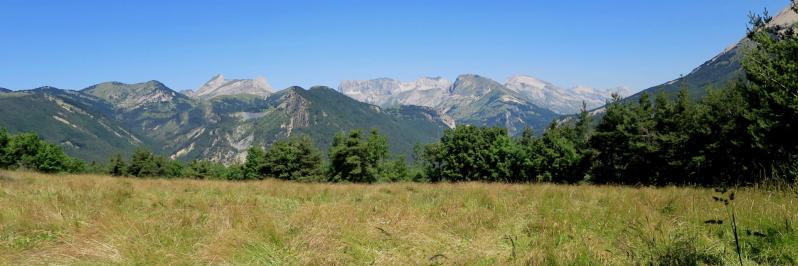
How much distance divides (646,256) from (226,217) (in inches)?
222

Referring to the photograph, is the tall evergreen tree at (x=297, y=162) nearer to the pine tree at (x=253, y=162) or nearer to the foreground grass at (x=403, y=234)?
the pine tree at (x=253, y=162)

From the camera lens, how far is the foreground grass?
477 cm

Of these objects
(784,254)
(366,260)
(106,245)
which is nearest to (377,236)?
(366,260)

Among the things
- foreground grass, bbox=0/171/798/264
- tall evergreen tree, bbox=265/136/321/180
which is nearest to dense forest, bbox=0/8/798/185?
tall evergreen tree, bbox=265/136/321/180

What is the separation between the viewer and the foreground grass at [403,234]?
4770 millimetres

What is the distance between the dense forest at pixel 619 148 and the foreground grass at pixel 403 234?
6547 millimetres

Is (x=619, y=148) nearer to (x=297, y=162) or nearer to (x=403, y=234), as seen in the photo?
(x=297, y=162)

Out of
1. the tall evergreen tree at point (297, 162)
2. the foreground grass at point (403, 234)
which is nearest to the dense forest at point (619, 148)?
the tall evergreen tree at point (297, 162)

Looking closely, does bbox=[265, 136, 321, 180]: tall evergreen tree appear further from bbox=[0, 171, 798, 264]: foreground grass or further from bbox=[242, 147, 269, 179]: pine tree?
bbox=[0, 171, 798, 264]: foreground grass

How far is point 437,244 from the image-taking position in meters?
5.52

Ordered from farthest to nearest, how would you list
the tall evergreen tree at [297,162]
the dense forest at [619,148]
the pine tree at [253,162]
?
1. the pine tree at [253,162]
2. the tall evergreen tree at [297,162]
3. the dense forest at [619,148]

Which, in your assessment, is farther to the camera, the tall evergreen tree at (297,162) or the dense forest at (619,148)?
the tall evergreen tree at (297,162)

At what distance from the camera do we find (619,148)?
52.4 metres

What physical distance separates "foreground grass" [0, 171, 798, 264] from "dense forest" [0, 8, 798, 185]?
258 inches
